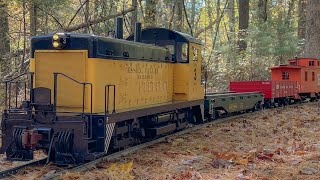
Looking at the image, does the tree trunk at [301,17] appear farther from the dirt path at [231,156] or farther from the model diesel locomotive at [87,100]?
the model diesel locomotive at [87,100]

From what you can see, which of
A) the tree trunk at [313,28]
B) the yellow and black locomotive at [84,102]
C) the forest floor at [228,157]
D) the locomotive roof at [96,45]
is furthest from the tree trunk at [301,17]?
the locomotive roof at [96,45]

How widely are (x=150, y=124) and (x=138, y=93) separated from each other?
2.72 ft

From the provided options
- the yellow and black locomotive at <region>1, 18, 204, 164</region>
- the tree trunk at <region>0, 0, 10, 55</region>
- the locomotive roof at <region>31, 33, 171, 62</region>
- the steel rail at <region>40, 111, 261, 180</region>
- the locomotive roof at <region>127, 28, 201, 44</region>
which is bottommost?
the steel rail at <region>40, 111, 261, 180</region>

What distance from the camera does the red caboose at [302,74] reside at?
68.0ft

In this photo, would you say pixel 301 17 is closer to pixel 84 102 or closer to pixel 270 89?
pixel 270 89

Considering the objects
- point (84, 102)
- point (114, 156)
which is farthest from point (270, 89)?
point (84, 102)

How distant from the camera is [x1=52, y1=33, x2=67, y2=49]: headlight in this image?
7.64 meters

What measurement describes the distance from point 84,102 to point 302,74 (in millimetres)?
15893

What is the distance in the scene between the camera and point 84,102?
25.1 ft

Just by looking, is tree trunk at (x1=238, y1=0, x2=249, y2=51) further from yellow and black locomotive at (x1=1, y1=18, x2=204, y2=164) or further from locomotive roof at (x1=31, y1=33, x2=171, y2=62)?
locomotive roof at (x1=31, y1=33, x2=171, y2=62)

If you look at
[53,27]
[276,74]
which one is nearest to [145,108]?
[53,27]

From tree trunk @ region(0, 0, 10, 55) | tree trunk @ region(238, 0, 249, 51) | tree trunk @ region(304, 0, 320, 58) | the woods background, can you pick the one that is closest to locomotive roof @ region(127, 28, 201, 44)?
the woods background

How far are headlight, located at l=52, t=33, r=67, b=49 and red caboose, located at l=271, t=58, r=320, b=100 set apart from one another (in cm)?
1536

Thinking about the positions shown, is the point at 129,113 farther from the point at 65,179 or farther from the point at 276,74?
the point at 276,74
